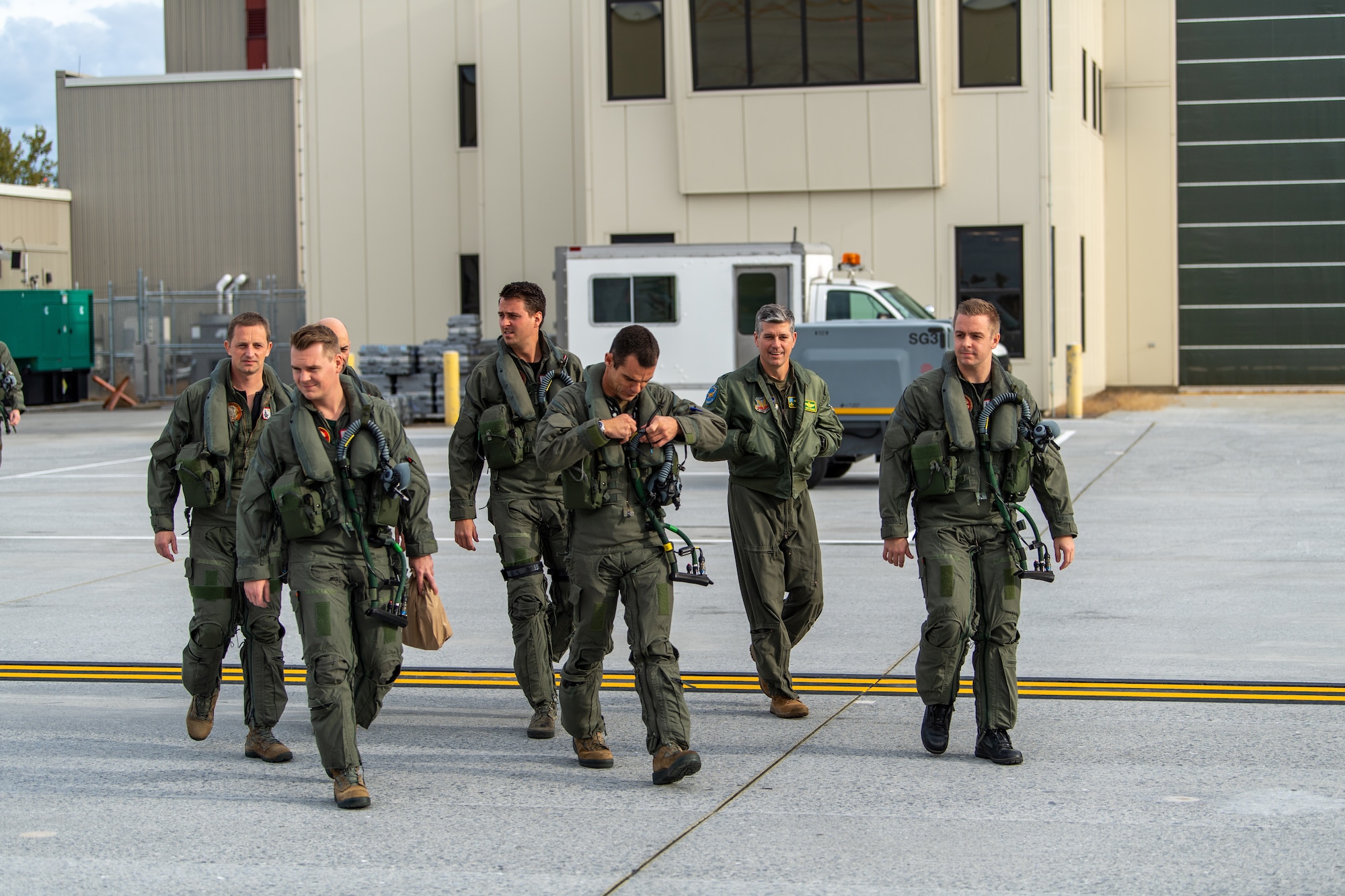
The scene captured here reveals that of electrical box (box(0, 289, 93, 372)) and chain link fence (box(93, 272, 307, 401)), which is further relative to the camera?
chain link fence (box(93, 272, 307, 401))

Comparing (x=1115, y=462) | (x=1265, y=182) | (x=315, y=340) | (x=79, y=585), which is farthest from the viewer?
(x=1265, y=182)

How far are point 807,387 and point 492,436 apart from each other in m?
1.51

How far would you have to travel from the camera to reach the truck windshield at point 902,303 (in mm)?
21281

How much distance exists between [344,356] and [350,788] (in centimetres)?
189

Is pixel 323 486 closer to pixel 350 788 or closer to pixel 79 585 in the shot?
pixel 350 788

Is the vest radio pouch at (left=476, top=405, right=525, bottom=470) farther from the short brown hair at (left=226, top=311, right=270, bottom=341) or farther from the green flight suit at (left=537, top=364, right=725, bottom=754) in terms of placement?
the short brown hair at (left=226, top=311, right=270, bottom=341)

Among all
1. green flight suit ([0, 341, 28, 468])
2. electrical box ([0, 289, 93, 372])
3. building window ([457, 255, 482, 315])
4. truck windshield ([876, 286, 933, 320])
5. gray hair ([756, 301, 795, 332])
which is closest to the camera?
gray hair ([756, 301, 795, 332])

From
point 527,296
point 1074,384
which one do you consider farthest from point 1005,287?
point 527,296

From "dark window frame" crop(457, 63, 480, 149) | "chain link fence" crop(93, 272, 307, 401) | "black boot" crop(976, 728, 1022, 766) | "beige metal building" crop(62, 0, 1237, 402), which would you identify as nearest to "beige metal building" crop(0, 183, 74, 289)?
"beige metal building" crop(62, 0, 1237, 402)

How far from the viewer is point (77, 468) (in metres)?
20.8

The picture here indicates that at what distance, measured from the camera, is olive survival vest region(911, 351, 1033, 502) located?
6.41m

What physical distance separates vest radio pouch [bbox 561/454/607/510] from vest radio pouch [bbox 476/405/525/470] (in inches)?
31.0

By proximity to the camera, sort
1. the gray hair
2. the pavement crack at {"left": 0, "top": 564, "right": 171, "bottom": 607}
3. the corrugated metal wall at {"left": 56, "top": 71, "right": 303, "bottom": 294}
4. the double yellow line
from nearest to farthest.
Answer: the gray hair < the double yellow line < the pavement crack at {"left": 0, "top": 564, "right": 171, "bottom": 607} < the corrugated metal wall at {"left": 56, "top": 71, "right": 303, "bottom": 294}

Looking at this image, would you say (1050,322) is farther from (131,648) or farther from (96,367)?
(96,367)
